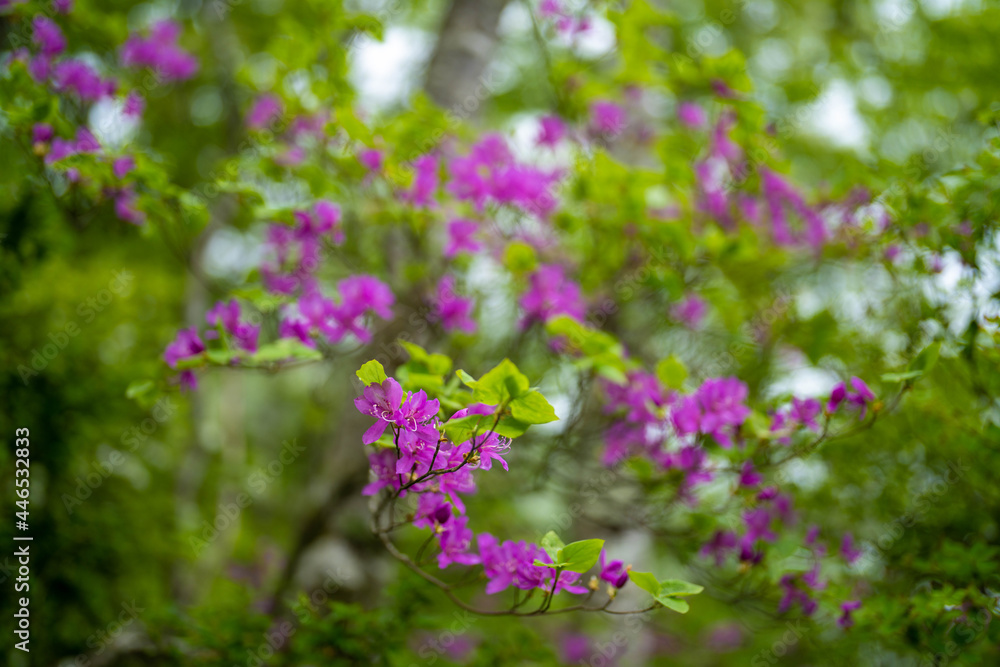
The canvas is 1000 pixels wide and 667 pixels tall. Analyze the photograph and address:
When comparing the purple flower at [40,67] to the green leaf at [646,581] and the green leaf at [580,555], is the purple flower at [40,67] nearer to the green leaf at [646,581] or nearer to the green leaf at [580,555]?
the green leaf at [580,555]

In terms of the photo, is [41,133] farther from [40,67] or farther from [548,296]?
[548,296]

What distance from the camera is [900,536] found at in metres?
2.21

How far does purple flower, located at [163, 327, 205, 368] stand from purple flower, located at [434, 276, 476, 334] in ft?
2.68

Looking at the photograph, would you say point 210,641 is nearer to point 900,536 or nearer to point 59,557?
point 59,557

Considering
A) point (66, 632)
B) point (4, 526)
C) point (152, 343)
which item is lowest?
point (66, 632)

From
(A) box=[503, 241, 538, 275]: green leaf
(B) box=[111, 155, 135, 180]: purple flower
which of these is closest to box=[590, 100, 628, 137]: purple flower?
(A) box=[503, 241, 538, 275]: green leaf

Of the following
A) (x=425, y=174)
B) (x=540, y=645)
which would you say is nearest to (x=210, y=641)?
(x=540, y=645)

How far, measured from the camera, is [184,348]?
64.8 inches

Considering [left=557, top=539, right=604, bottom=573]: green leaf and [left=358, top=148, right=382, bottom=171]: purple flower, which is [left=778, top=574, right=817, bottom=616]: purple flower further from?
[left=358, top=148, right=382, bottom=171]: purple flower

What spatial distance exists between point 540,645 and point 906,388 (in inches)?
53.7

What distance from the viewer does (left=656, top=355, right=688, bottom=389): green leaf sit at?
1.74m

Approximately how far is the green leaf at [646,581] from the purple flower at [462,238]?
1387mm

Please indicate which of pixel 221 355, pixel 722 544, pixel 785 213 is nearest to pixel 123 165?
pixel 221 355

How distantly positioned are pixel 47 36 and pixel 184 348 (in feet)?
4.35
